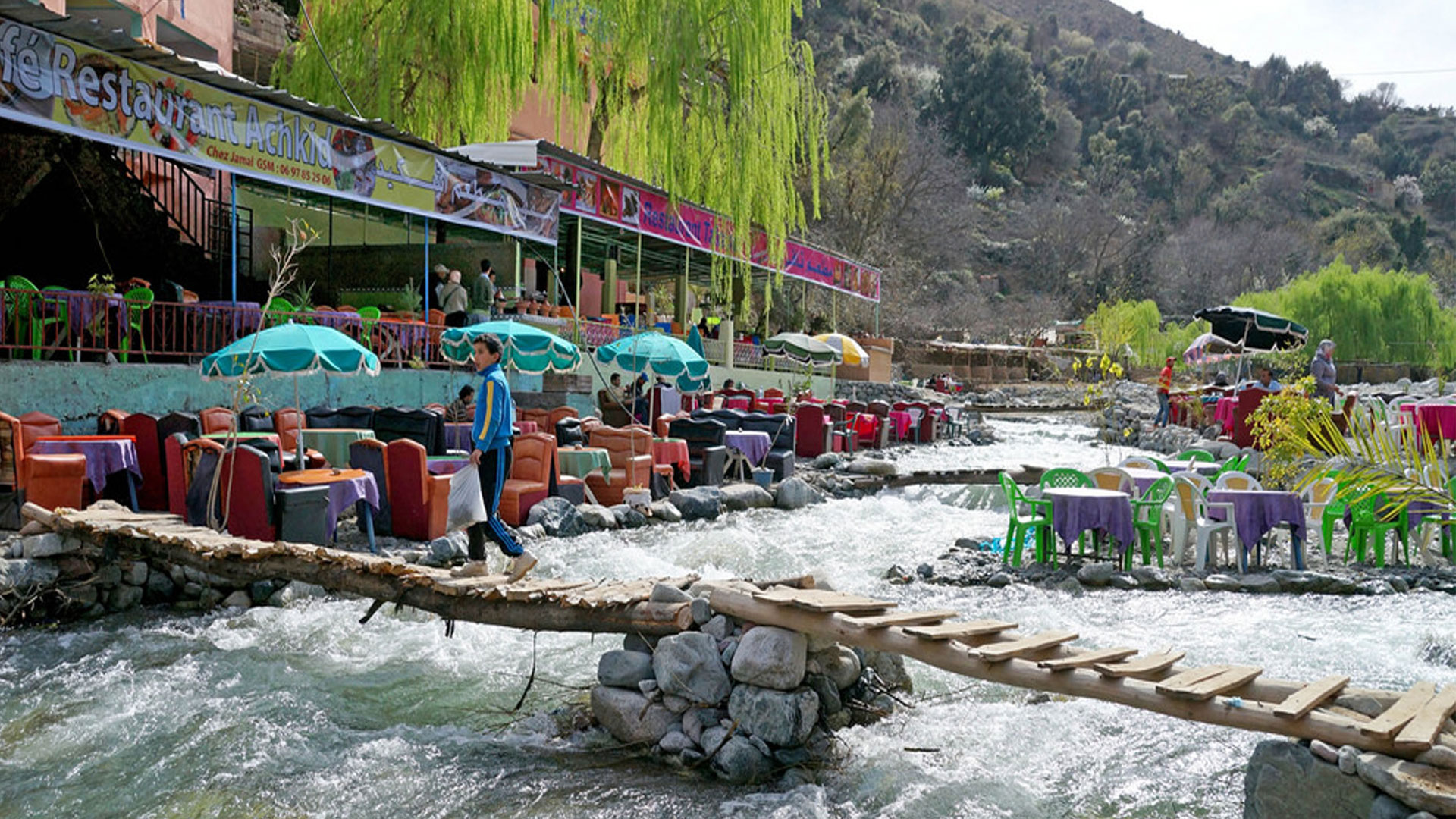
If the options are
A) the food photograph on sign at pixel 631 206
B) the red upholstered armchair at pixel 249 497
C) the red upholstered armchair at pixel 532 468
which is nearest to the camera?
the red upholstered armchair at pixel 249 497

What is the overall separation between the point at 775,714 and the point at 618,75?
15.9m

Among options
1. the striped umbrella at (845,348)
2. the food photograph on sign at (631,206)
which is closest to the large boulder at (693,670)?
the food photograph on sign at (631,206)

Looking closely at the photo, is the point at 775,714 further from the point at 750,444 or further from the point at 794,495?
the point at 750,444

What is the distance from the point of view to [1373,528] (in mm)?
9500

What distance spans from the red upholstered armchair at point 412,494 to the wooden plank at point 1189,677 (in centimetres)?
680

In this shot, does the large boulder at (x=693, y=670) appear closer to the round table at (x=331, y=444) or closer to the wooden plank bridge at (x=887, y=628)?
the wooden plank bridge at (x=887, y=628)

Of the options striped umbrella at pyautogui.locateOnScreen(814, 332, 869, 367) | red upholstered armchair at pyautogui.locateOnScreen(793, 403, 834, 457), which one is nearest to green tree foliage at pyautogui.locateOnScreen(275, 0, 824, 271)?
red upholstered armchair at pyautogui.locateOnScreen(793, 403, 834, 457)

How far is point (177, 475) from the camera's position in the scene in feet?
28.7

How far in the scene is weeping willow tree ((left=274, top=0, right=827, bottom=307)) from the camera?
54.1 ft

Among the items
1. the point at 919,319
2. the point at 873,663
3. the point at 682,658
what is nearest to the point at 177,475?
the point at 682,658

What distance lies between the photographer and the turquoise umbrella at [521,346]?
1248 centimetres

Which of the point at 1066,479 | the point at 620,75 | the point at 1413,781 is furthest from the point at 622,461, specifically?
the point at 1413,781

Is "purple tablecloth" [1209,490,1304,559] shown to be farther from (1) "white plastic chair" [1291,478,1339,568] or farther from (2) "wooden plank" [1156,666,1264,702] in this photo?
(2) "wooden plank" [1156,666,1264,702]

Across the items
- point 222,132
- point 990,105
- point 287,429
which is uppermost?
point 990,105
